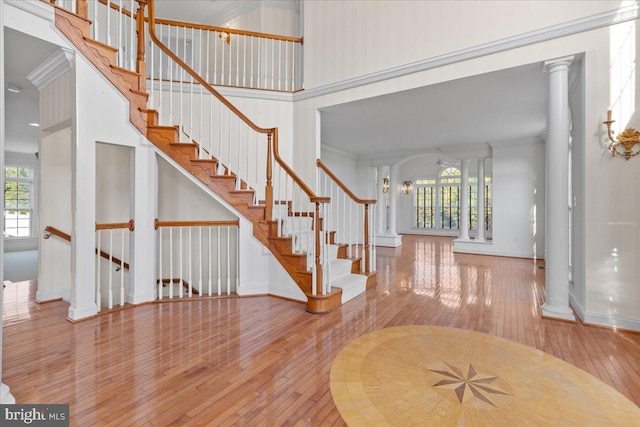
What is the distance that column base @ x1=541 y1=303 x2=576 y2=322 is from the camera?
3109 mm

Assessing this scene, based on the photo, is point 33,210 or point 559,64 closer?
point 559,64

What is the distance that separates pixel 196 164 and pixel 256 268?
157 cm

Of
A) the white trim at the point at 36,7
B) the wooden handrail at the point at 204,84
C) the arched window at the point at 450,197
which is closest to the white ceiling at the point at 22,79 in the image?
the white trim at the point at 36,7

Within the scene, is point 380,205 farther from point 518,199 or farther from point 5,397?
point 5,397

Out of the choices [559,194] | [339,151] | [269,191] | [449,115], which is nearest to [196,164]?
[269,191]

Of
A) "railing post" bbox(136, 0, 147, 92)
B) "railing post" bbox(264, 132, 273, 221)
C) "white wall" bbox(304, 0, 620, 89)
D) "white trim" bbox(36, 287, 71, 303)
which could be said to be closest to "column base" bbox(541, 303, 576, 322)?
"white wall" bbox(304, 0, 620, 89)

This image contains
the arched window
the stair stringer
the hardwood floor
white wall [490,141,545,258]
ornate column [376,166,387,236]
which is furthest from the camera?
the arched window

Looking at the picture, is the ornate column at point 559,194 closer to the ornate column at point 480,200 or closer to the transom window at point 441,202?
the ornate column at point 480,200

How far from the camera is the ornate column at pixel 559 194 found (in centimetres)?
317

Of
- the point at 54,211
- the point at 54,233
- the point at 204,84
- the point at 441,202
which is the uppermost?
the point at 204,84

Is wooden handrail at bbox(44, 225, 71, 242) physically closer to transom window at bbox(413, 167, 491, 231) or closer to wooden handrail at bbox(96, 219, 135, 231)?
wooden handrail at bbox(96, 219, 135, 231)

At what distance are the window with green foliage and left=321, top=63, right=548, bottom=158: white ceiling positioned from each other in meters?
9.71

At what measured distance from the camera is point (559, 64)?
3.19 meters

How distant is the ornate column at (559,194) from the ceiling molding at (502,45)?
0.29m
